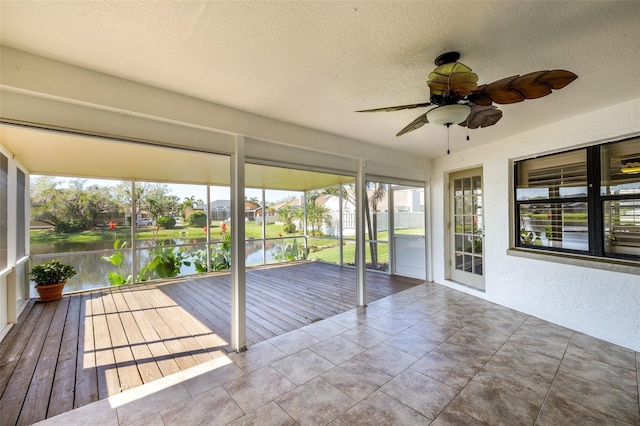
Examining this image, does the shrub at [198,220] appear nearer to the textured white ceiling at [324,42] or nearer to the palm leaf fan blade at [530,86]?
the textured white ceiling at [324,42]

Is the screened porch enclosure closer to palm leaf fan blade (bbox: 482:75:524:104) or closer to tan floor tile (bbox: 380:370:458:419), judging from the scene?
tan floor tile (bbox: 380:370:458:419)

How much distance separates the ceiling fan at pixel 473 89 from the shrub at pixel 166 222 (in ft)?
20.5

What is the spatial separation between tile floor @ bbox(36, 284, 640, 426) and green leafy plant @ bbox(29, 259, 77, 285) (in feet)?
12.0

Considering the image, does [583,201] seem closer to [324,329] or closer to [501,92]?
[501,92]

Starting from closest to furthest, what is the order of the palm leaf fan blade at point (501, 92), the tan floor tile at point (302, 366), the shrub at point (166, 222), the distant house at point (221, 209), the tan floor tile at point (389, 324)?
the palm leaf fan blade at point (501, 92) < the tan floor tile at point (302, 366) < the tan floor tile at point (389, 324) < the shrub at point (166, 222) < the distant house at point (221, 209)

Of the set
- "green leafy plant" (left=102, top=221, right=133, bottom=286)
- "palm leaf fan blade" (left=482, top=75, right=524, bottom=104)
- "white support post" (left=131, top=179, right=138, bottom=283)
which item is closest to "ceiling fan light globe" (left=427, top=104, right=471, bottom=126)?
"palm leaf fan blade" (left=482, top=75, right=524, bottom=104)

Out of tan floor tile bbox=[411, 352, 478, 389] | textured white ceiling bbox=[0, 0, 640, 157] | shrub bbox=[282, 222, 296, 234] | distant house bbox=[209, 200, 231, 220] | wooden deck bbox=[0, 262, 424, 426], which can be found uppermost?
textured white ceiling bbox=[0, 0, 640, 157]

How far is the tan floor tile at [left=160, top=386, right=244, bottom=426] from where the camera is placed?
1854 mm

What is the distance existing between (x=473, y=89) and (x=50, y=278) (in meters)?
6.40

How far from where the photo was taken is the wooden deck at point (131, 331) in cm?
225

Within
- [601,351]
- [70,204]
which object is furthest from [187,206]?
[601,351]

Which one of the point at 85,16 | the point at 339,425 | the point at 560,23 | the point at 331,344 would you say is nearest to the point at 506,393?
the point at 339,425

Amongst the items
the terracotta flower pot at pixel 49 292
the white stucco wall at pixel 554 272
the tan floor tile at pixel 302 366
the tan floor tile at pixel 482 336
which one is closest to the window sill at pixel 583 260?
the white stucco wall at pixel 554 272

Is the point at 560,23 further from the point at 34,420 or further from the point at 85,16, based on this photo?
the point at 34,420
